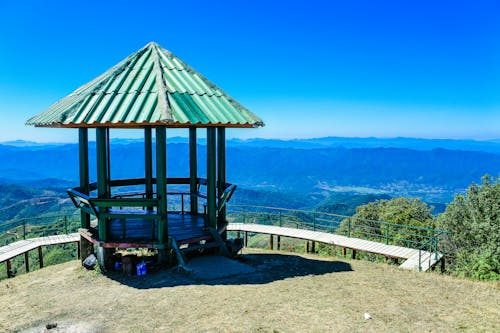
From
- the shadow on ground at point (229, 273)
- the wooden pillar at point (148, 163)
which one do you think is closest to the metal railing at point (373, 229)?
the shadow on ground at point (229, 273)

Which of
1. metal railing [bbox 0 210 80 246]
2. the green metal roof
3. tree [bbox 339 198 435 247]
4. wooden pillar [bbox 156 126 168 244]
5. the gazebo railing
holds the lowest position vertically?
tree [bbox 339 198 435 247]

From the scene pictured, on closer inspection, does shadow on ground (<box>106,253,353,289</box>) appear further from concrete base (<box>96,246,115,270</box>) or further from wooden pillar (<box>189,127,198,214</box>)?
wooden pillar (<box>189,127,198,214</box>)

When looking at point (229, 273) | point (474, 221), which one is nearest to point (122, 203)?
point (229, 273)

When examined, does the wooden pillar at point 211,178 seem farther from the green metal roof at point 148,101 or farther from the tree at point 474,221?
the tree at point 474,221

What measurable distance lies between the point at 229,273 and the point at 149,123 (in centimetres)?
410

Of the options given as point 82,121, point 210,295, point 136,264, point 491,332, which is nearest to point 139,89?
point 82,121

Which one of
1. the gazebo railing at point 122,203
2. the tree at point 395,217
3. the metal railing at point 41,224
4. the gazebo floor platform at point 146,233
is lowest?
the tree at point 395,217

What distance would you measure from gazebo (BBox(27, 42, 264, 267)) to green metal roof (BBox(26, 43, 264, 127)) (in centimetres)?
2

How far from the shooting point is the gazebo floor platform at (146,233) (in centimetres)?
1016

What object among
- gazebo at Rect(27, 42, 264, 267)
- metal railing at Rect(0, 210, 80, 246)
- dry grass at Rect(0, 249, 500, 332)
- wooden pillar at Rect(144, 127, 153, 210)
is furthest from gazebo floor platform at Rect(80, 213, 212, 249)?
metal railing at Rect(0, 210, 80, 246)

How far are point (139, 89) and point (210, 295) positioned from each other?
532cm

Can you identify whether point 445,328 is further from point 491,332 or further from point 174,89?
point 174,89

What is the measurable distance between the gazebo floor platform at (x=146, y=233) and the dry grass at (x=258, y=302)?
850mm

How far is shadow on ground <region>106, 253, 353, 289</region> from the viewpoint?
9398 mm
